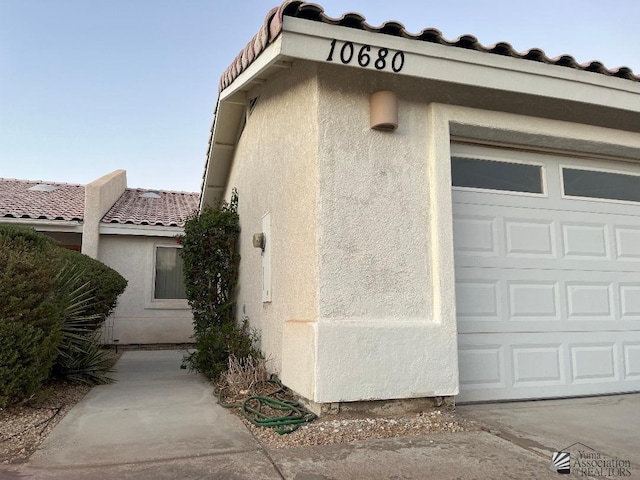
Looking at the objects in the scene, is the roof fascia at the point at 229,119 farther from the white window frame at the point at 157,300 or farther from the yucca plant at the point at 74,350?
the yucca plant at the point at 74,350

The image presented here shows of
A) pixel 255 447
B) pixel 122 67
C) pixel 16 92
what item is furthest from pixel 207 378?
pixel 16 92

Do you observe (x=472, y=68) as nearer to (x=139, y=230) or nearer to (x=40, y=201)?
(x=139, y=230)

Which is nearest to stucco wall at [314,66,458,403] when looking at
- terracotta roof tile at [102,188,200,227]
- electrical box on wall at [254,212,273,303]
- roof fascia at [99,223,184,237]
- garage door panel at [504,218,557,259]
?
garage door panel at [504,218,557,259]

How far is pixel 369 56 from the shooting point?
408cm

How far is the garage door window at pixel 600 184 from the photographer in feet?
18.6

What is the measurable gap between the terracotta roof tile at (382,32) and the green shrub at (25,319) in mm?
2800

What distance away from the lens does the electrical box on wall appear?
5.76 metres

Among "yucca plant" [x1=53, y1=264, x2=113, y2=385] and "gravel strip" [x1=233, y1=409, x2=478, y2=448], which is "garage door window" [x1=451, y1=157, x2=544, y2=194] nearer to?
"gravel strip" [x1=233, y1=409, x2=478, y2=448]

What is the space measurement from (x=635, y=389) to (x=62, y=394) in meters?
6.39

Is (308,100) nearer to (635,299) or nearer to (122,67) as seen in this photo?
(635,299)

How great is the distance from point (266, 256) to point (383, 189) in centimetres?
A: 198

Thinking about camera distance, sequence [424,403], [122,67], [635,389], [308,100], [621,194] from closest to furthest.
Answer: [424,403]
[308,100]
[635,389]
[621,194]
[122,67]

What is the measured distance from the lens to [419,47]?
423 centimetres

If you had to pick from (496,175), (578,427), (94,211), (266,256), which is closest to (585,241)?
(496,175)
